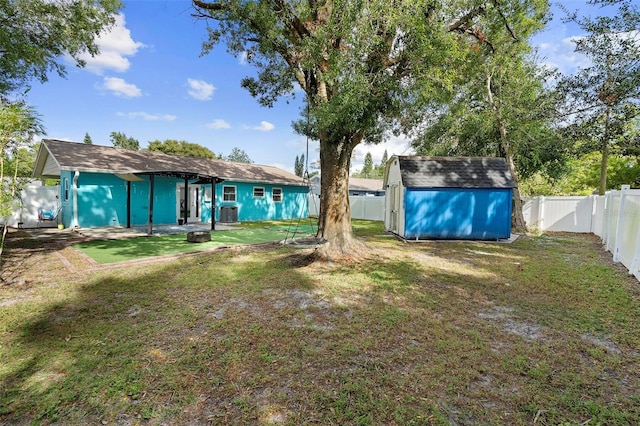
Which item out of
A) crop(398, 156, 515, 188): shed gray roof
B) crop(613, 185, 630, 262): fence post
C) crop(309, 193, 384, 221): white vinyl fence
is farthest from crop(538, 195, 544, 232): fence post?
crop(309, 193, 384, 221): white vinyl fence

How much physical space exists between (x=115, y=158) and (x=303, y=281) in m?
12.8

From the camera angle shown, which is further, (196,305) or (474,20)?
(474,20)

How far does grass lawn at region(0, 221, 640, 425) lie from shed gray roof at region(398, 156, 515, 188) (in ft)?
16.8

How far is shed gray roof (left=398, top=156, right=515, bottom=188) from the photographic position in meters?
11.0

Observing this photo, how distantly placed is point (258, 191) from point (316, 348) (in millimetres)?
15781

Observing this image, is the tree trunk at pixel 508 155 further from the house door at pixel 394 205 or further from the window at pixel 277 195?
the window at pixel 277 195

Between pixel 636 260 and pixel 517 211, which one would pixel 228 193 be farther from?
pixel 636 260

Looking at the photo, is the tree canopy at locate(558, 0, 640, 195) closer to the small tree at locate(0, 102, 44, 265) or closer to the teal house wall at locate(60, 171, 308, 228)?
the small tree at locate(0, 102, 44, 265)

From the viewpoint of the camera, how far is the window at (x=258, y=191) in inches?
719

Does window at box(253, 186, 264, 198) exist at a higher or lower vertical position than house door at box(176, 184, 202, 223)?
higher

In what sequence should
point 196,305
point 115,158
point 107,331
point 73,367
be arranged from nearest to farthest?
point 73,367 → point 107,331 → point 196,305 → point 115,158

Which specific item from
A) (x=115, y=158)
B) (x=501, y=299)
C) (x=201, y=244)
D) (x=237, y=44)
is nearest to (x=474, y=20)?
(x=237, y=44)

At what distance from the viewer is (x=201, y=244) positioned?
9.77 m

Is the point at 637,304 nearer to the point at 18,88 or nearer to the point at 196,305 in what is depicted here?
the point at 196,305
